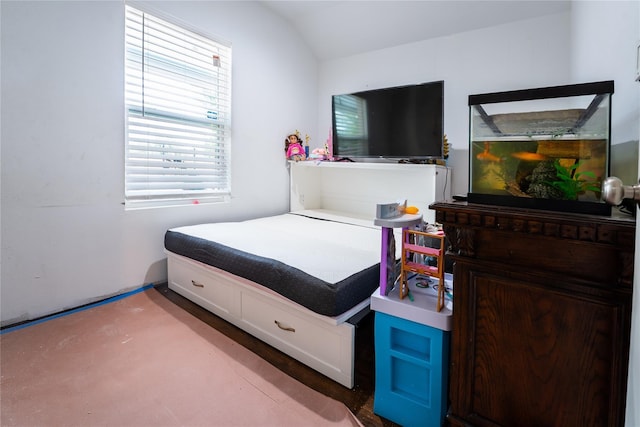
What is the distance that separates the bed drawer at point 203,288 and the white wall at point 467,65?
81.6 inches

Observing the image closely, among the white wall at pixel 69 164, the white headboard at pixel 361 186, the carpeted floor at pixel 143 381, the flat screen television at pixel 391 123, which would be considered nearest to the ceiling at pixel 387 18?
the flat screen television at pixel 391 123

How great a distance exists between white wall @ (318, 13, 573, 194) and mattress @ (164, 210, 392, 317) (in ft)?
4.14

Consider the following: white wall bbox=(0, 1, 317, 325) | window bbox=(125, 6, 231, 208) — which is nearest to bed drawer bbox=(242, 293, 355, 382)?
white wall bbox=(0, 1, 317, 325)

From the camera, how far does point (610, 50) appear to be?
129cm

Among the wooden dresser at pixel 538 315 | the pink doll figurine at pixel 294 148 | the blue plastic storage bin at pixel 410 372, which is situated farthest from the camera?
the pink doll figurine at pixel 294 148

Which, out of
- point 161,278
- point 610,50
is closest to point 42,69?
point 161,278

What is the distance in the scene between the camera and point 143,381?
1360 millimetres

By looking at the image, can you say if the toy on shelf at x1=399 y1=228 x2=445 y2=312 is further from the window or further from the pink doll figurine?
the pink doll figurine

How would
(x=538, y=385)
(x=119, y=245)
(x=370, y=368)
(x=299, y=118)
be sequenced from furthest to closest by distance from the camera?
1. (x=299, y=118)
2. (x=119, y=245)
3. (x=370, y=368)
4. (x=538, y=385)

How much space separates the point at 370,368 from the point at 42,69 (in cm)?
243

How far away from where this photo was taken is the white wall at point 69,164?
1717mm

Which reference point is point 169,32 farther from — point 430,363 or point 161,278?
point 430,363

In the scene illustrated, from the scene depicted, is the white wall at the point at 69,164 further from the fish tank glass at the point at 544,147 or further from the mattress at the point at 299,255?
the fish tank glass at the point at 544,147

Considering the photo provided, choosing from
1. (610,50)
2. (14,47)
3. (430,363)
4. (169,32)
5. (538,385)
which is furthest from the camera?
(169,32)
